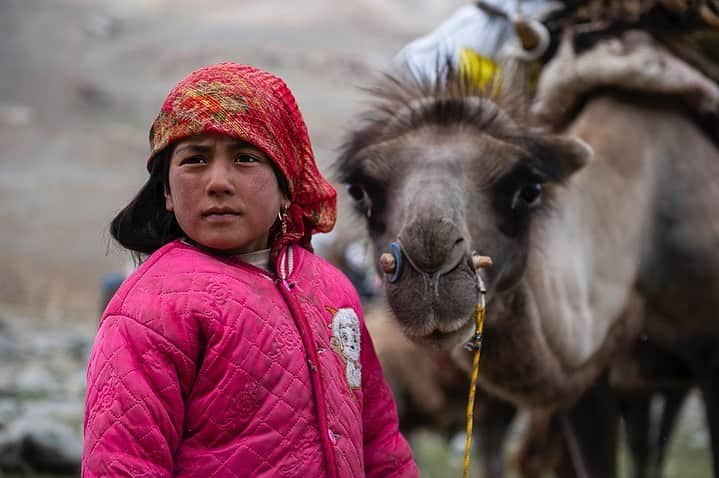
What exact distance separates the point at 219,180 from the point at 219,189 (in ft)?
0.06

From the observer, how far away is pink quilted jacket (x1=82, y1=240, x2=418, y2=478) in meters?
1.72

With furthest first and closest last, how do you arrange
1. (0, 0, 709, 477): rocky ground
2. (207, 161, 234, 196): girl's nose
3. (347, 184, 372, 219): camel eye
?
(0, 0, 709, 477): rocky ground
(347, 184, 372, 219): camel eye
(207, 161, 234, 196): girl's nose

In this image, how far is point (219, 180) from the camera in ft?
6.15

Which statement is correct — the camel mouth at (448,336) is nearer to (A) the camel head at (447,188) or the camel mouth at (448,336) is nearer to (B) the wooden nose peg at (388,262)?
(A) the camel head at (447,188)

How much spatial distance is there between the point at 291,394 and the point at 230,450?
0.52 ft

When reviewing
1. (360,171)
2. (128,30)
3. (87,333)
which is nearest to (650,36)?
(360,171)

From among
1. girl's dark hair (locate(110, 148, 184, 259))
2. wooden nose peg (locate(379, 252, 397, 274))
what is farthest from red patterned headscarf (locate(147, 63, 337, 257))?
wooden nose peg (locate(379, 252, 397, 274))

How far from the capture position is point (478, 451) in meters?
6.32

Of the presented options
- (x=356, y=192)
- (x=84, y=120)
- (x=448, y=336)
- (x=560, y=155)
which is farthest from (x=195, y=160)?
(x=84, y=120)

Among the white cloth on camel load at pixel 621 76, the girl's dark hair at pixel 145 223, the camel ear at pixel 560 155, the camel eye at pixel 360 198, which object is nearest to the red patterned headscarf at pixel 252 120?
the girl's dark hair at pixel 145 223

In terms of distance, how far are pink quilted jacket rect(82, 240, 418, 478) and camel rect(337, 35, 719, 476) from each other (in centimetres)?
60

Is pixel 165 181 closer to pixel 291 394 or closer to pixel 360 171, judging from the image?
pixel 291 394

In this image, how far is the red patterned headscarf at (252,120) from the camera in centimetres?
189

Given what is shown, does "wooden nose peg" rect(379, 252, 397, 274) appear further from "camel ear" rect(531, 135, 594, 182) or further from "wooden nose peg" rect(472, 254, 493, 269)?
"camel ear" rect(531, 135, 594, 182)
